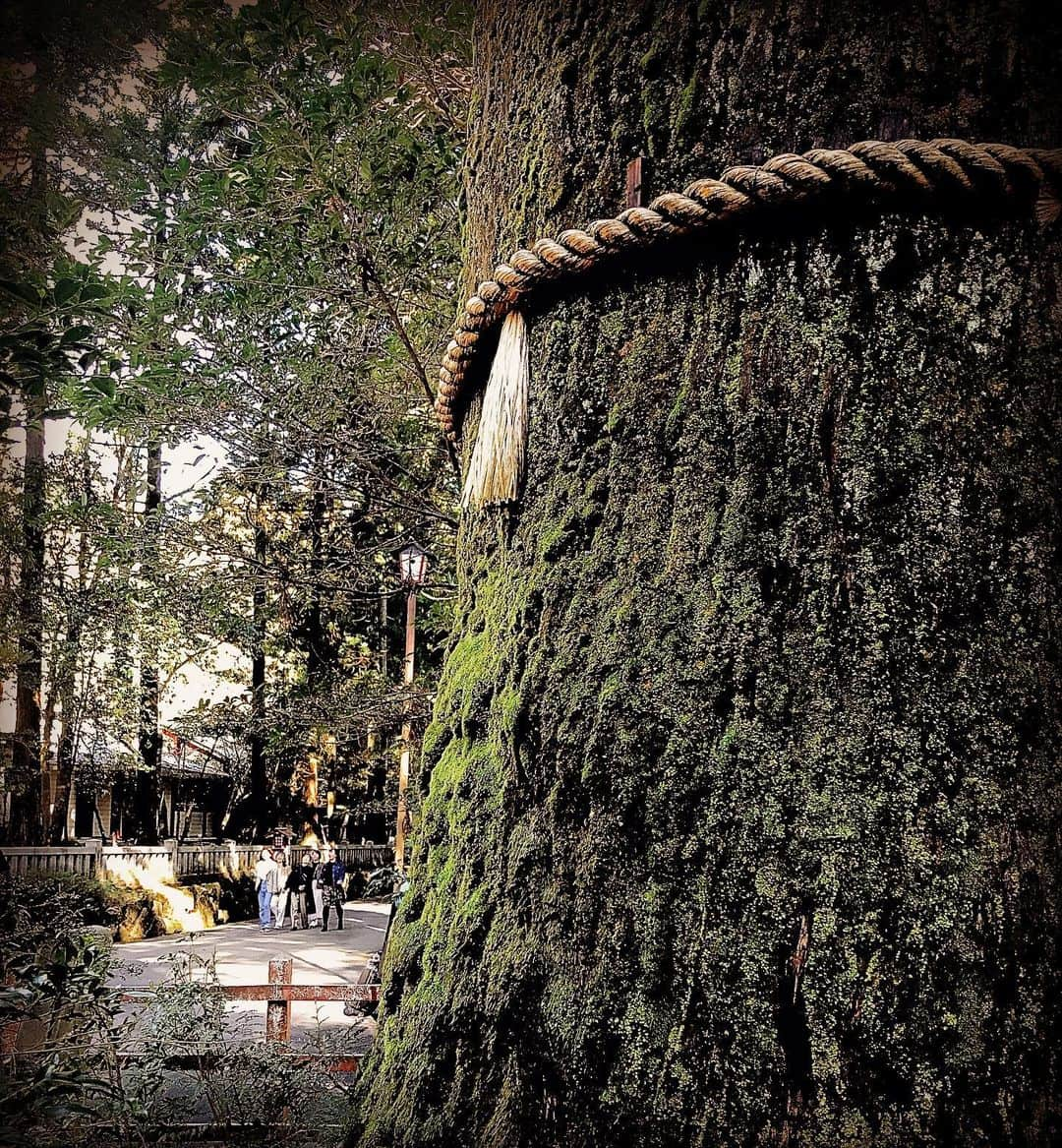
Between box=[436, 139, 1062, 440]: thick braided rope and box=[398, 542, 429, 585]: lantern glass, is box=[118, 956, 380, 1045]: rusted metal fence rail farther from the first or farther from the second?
box=[436, 139, 1062, 440]: thick braided rope

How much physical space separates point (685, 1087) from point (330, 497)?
19.9 feet

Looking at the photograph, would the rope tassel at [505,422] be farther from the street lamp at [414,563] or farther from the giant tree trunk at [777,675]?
the street lamp at [414,563]

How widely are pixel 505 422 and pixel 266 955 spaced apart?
47.5 ft

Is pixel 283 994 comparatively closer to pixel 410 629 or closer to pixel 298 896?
pixel 410 629

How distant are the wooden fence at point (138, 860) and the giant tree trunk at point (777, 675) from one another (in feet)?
41.4

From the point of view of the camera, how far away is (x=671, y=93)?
1.02 meters

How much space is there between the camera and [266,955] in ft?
44.8

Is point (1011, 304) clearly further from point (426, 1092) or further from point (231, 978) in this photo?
point (231, 978)

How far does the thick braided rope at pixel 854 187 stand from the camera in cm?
86

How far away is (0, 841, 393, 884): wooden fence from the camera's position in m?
14.6

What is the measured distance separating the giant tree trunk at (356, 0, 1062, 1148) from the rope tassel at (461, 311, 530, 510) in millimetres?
48

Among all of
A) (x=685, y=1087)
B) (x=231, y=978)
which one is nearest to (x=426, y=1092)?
(x=685, y=1087)

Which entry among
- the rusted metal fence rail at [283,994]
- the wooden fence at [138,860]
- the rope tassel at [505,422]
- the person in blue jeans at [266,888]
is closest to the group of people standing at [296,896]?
the person in blue jeans at [266,888]

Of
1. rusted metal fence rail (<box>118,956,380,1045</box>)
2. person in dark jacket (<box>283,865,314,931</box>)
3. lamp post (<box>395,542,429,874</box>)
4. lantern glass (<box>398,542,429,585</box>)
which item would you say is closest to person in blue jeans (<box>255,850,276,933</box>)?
person in dark jacket (<box>283,865,314,931</box>)
